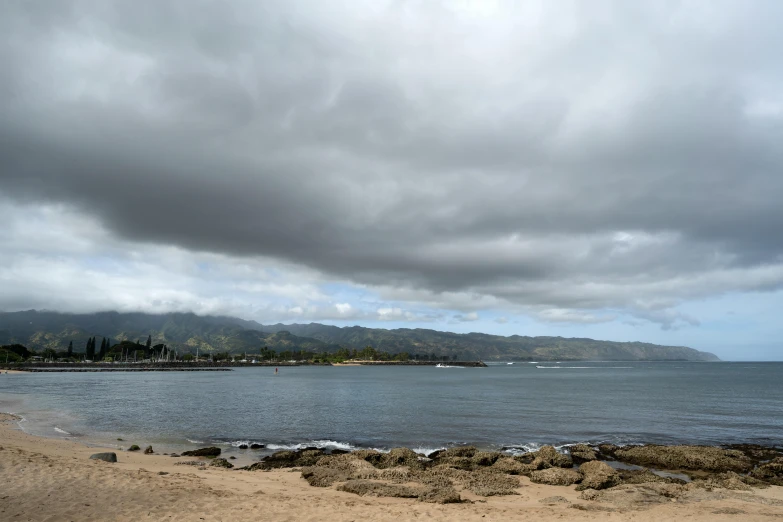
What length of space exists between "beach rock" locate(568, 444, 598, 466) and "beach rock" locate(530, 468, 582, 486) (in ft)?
17.1

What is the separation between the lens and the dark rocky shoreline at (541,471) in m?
20.8

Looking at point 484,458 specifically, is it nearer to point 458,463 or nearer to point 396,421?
point 458,463

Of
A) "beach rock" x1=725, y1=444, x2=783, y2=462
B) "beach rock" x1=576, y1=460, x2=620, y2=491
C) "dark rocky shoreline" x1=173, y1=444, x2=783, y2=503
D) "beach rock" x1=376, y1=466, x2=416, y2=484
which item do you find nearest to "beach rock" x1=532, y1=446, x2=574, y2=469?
"dark rocky shoreline" x1=173, y1=444, x2=783, y2=503

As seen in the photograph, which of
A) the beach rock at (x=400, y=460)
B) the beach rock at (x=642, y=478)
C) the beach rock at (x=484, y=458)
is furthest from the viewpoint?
the beach rock at (x=484, y=458)

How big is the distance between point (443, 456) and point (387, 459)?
4090 mm

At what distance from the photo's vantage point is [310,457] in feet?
92.8

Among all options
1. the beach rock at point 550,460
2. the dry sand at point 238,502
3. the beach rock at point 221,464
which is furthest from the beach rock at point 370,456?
the beach rock at point 550,460

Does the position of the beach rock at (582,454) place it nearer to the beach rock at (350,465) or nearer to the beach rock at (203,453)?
the beach rock at (350,465)

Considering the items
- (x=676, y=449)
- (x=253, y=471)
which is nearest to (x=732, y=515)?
(x=676, y=449)

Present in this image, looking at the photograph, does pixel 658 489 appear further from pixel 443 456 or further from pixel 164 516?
pixel 164 516

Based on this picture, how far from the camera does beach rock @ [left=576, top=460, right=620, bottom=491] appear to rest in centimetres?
2184

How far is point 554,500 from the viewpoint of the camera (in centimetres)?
1978

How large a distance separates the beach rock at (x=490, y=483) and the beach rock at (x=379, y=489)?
282 cm

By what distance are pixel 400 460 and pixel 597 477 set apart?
11075mm
